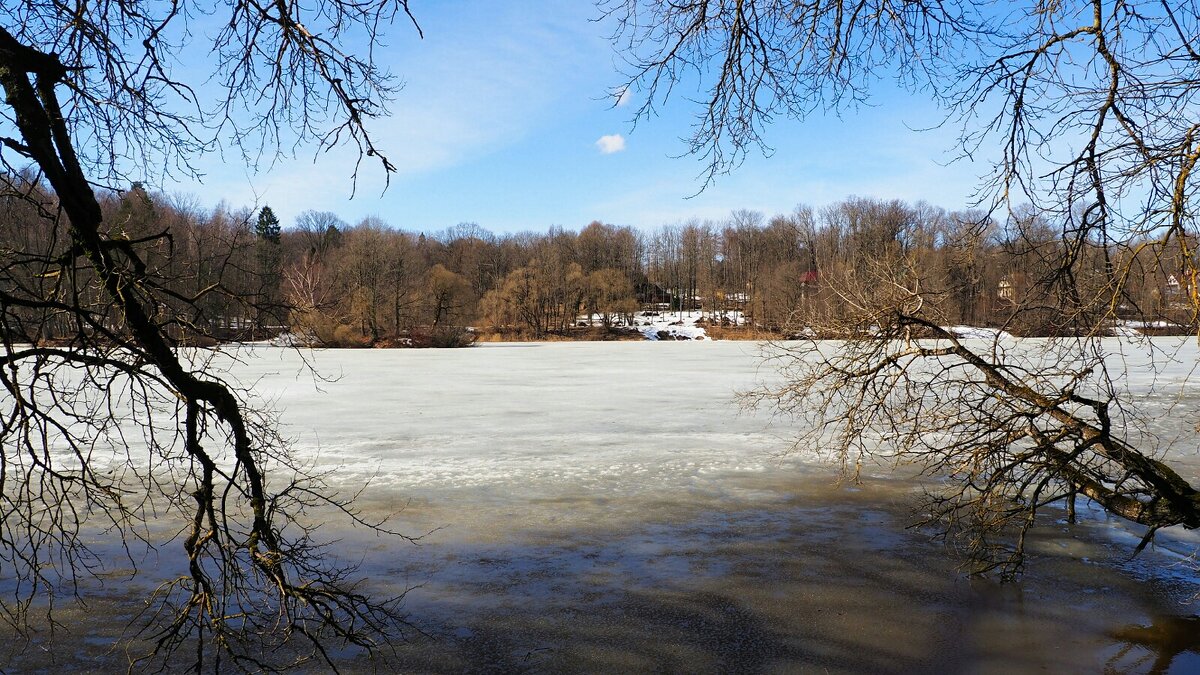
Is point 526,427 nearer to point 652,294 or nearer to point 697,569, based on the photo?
point 697,569

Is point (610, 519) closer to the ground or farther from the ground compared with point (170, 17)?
closer to the ground

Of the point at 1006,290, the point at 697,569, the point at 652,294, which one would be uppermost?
the point at 652,294

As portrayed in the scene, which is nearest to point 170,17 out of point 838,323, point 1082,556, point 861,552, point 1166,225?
point 1166,225

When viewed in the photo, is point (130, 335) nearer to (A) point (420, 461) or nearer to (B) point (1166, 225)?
(B) point (1166, 225)

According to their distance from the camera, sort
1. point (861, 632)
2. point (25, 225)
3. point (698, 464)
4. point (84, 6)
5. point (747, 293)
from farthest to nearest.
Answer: point (747, 293) → point (698, 464) → point (861, 632) → point (25, 225) → point (84, 6)

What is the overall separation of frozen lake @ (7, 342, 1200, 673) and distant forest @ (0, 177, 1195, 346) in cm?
132

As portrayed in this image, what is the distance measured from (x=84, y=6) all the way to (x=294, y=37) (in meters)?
0.89

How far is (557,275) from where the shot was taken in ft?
209

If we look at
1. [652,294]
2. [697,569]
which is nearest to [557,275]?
[652,294]

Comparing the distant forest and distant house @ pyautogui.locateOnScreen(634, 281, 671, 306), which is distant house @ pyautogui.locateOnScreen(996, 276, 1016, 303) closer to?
the distant forest

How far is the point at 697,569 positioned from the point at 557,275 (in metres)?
57.7

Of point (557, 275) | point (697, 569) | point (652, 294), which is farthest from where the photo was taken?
point (652, 294)

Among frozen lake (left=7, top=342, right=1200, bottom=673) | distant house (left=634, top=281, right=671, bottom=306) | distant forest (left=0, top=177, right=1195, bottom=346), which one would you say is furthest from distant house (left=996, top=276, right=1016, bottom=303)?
distant house (left=634, top=281, right=671, bottom=306)

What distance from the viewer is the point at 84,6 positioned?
3576 mm
